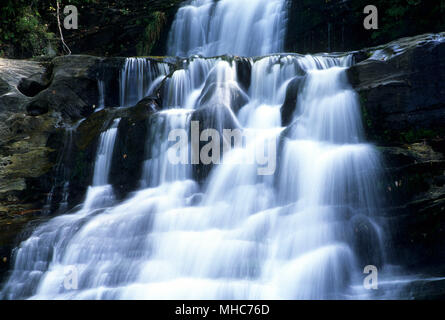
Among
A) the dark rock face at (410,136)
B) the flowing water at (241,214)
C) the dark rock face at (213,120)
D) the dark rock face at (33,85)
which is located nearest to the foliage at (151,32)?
the dark rock face at (33,85)

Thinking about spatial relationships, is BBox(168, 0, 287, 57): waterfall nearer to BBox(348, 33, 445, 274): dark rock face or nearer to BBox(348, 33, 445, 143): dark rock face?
BBox(348, 33, 445, 274): dark rock face

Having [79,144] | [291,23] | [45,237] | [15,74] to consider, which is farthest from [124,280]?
[291,23]

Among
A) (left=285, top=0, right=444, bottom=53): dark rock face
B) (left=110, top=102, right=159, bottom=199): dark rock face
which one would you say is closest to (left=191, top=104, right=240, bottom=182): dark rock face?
(left=110, top=102, right=159, bottom=199): dark rock face

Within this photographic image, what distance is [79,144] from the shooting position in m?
8.15

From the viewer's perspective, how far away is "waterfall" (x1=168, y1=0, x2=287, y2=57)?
11.4m

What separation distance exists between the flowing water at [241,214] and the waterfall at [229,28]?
3063 millimetres

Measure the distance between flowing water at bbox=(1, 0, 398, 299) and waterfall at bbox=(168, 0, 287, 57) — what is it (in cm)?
306

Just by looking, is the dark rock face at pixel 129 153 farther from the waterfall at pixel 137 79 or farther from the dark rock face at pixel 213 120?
the waterfall at pixel 137 79

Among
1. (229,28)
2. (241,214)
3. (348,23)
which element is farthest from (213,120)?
(229,28)

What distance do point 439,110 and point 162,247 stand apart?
485cm

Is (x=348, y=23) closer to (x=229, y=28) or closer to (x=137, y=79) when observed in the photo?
(x=229, y=28)

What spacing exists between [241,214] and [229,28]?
8.07 m

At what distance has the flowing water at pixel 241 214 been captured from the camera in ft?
15.7
